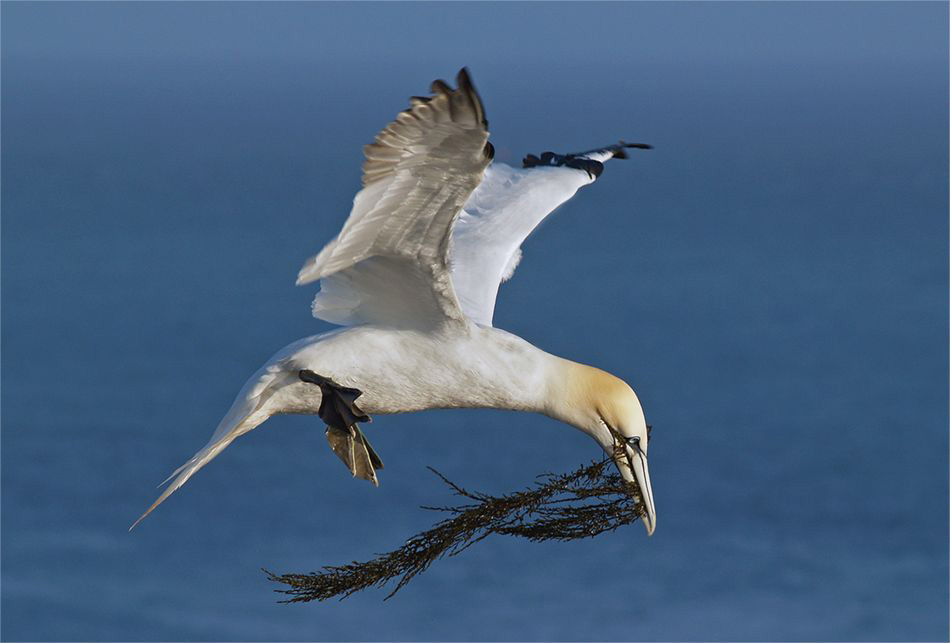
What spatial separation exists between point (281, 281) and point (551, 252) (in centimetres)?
1137

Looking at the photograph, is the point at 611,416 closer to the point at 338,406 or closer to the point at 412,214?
the point at 338,406

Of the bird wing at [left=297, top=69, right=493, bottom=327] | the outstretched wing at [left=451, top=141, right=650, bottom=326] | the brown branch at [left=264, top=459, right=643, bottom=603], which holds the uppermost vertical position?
the outstretched wing at [left=451, top=141, right=650, bottom=326]

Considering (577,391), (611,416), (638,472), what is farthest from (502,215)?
(638,472)

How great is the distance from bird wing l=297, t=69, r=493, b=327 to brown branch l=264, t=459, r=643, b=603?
3.47 ft

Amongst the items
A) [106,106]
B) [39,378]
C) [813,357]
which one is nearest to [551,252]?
[813,357]

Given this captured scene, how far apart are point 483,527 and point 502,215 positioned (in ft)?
11.1

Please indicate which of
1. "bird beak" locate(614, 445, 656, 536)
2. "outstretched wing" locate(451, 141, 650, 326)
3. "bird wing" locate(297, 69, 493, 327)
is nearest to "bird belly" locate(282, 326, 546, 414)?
"bird wing" locate(297, 69, 493, 327)

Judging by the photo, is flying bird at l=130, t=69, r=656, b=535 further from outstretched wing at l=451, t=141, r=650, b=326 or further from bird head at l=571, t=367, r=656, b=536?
outstretched wing at l=451, t=141, r=650, b=326

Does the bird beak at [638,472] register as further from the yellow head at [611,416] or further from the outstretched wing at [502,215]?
the outstretched wing at [502,215]

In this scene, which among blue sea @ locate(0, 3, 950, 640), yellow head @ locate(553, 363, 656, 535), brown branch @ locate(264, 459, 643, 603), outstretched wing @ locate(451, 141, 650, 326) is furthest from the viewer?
blue sea @ locate(0, 3, 950, 640)

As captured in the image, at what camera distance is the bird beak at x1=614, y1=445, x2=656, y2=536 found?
7.50 m

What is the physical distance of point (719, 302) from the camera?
64000 mm

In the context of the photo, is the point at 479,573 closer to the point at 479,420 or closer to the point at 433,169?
the point at 479,420

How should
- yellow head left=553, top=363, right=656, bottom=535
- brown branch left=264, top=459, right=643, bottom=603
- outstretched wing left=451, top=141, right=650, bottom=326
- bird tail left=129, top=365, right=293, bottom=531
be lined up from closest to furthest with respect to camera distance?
brown branch left=264, top=459, right=643, bottom=603, yellow head left=553, top=363, right=656, bottom=535, bird tail left=129, top=365, right=293, bottom=531, outstretched wing left=451, top=141, right=650, bottom=326
